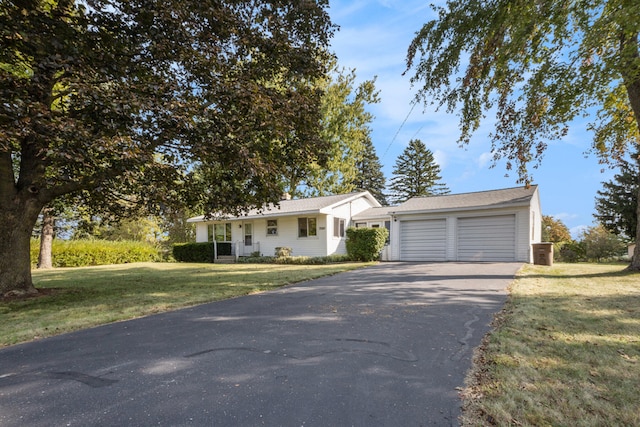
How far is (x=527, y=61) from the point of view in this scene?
8.77m

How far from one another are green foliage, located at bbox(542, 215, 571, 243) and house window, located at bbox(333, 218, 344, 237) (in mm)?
18653

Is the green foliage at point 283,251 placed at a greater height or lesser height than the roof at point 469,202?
lesser

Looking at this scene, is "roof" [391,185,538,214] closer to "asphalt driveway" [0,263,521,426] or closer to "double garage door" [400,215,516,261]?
"double garage door" [400,215,516,261]

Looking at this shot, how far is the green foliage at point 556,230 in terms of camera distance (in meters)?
27.8

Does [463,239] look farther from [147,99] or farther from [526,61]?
[147,99]

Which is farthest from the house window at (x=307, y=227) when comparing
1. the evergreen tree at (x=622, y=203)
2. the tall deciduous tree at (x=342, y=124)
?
the evergreen tree at (x=622, y=203)

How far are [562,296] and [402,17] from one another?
8.58 meters

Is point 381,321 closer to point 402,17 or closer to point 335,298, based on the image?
point 335,298

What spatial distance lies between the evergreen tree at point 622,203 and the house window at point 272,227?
22.6 meters

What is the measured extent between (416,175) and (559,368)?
42601 mm

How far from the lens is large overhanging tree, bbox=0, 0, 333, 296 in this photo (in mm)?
5340

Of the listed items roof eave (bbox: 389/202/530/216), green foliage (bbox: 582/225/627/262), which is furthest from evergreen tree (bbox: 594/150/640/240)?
roof eave (bbox: 389/202/530/216)

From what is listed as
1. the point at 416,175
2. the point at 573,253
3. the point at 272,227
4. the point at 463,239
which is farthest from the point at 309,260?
the point at 416,175

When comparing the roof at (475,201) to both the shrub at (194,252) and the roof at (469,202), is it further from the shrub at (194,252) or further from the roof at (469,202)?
the shrub at (194,252)
